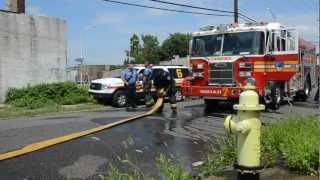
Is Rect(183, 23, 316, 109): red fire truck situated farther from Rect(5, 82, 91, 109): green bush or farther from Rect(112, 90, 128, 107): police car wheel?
Rect(5, 82, 91, 109): green bush

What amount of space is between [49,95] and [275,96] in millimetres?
10253

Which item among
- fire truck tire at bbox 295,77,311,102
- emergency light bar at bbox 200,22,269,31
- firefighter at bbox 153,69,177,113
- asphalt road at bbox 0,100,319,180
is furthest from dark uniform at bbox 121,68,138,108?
fire truck tire at bbox 295,77,311,102

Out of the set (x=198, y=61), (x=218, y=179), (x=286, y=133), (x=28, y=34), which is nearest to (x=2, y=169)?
(x=218, y=179)

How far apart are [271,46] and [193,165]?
1011 cm

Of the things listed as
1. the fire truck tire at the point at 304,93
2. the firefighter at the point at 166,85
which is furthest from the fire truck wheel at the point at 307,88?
the firefighter at the point at 166,85

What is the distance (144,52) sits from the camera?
94.9m

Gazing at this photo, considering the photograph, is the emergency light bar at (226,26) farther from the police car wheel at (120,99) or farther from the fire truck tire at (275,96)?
the police car wheel at (120,99)

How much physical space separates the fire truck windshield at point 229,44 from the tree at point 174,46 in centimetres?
7904

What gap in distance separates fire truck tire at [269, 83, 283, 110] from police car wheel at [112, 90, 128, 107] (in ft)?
20.9

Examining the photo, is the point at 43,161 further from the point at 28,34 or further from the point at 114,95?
the point at 28,34

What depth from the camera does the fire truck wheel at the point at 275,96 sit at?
1877 cm

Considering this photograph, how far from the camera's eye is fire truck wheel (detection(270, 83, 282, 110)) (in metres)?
18.8

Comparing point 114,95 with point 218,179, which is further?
point 114,95

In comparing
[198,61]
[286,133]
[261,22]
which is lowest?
[286,133]
